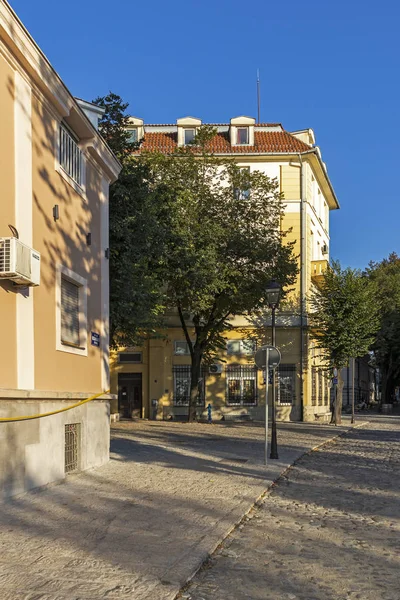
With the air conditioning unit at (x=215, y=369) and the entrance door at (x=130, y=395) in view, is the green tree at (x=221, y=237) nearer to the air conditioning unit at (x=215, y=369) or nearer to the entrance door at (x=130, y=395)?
the air conditioning unit at (x=215, y=369)

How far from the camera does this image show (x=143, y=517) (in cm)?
874

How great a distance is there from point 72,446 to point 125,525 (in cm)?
467

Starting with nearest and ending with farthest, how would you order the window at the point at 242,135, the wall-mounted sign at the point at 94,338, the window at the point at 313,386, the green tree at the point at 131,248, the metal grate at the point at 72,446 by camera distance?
the metal grate at the point at 72,446
the wall-mounted sign at the point at 94,338
the green tree at the point at 131,248
the window at the point at 313,386
the window at the point at 242,135

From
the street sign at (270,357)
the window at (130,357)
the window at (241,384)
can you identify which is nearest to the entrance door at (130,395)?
the window at (130,357)

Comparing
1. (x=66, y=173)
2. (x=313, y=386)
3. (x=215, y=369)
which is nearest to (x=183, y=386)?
(x=215, y=369)

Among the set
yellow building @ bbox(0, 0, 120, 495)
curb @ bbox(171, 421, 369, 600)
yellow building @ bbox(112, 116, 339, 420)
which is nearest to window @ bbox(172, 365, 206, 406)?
yellow building @ bbox(112, 116, 339, 420)

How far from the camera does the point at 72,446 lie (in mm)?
12656

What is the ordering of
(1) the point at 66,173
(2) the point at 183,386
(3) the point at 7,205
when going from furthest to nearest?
1. (2) the point at 183,386
2. (1) the point at 66,173
3. (3) the point at 7,205

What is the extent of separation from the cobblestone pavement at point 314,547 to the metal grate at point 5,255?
174 inches

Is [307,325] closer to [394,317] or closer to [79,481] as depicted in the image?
[394,317]

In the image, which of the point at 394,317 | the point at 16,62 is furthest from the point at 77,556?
the point at 394,317

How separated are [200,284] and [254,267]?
14.7ft

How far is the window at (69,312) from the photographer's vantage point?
41.7ft

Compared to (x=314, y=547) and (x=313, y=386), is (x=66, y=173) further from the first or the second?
(x=313, y=386)
